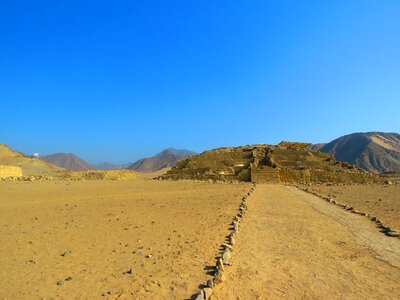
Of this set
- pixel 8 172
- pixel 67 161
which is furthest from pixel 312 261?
pixel 67 161

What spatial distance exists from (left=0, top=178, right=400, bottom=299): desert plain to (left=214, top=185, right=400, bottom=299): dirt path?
0.02 m

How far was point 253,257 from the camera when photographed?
22.5 ft

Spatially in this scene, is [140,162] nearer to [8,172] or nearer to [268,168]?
[8,172]

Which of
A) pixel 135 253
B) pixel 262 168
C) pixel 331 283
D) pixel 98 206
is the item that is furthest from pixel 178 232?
pixel 262 168

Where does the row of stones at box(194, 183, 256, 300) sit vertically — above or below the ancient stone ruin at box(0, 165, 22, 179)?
below

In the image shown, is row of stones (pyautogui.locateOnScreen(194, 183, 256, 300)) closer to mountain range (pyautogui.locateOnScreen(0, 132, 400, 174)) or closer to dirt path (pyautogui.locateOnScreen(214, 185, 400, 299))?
dirt path (pyautogui.locateOnScreen(214, 185, 400, 299))

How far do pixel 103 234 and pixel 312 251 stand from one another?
5.28 m

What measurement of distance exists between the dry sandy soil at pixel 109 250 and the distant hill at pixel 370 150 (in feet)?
281

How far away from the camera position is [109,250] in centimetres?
743

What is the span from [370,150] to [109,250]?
102 m

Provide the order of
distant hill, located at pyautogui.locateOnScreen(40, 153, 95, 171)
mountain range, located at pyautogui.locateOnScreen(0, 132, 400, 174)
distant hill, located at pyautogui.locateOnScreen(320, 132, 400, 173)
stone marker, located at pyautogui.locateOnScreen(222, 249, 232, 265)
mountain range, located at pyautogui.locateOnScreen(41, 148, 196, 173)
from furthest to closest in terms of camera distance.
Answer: distant hill, located at pyautogui.locateOnScreen(40, 153, 95, 171) < mountain range, located at pyautogui.locateOnScreen(41, 148, 196, 173) < distant hill, located at pyautogui.locateOnScreen(320, 132, 400, 173) < mountain range, located at pyautogui.locateOnScreen(0, 132, 400, 174) < stone marker, located at pyautogui.locateOnScreen(222, 249, 232, 265)

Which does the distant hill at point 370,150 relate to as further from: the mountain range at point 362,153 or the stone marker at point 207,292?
the stone marker at point 207,292

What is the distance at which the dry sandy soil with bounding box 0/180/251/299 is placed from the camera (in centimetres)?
528

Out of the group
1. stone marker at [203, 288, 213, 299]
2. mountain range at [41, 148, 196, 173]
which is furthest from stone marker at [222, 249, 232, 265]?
mountain range at [41, 148, 196, 173]
